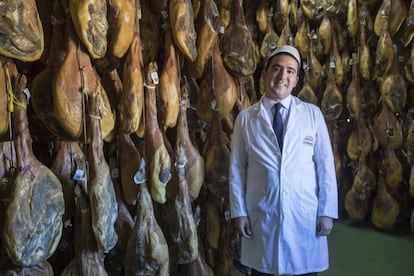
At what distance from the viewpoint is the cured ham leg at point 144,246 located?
222cm

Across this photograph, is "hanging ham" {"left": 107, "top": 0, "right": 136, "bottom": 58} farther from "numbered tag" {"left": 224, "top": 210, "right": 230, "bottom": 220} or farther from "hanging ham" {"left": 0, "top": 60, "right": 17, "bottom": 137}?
"numbered tag" {"left": 224, "top": 210, "right": 230, "bottom": 220}

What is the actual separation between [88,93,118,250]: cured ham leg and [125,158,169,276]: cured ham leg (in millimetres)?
223

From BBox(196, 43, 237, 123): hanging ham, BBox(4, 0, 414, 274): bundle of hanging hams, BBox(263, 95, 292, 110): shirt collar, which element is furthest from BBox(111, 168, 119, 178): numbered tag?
BBox(263, 95, 292, 110): shirt collar

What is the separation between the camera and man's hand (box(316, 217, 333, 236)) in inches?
86.8

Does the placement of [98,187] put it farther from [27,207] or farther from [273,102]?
[273,102]

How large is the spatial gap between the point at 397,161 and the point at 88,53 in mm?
3266

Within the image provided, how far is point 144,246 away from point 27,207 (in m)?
0.66

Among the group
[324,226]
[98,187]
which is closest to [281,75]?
[324,226]

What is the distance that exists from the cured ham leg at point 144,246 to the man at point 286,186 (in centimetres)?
43

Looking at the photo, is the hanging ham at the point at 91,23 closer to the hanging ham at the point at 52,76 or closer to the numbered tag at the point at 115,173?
the hanging ham at the point at 52,76

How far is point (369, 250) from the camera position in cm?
389

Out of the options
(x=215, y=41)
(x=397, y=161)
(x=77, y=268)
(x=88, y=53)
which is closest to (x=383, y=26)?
(x=397, y=161)

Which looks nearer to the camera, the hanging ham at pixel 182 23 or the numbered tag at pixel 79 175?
the numbered tag at pixel 79 175

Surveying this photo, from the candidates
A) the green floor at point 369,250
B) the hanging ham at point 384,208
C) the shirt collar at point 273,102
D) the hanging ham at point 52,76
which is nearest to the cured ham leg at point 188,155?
the shirt collar at point 273,102
